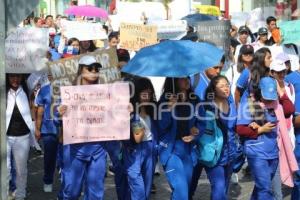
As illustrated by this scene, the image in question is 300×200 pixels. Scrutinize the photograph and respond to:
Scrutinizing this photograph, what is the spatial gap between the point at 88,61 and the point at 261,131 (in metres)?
1.74

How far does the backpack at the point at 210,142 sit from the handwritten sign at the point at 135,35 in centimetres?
314

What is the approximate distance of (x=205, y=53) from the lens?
6.01 m

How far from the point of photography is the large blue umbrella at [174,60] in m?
5.68

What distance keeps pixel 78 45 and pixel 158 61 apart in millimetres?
4669

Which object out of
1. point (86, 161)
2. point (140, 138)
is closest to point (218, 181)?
point (140, 138)

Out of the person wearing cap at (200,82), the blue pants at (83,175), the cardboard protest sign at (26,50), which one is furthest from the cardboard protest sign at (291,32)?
the blue pants at (83,175)

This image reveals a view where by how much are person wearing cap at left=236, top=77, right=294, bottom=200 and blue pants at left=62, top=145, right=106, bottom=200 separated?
137 cm

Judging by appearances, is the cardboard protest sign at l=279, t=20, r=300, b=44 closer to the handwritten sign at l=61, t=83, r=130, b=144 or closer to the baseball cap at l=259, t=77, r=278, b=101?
the baseball cap at l=259, t=77, r=278, b=101

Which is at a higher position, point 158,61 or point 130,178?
point 158,61

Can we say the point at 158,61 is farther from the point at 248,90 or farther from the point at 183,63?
the point at 248,90

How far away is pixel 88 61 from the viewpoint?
19.8ft

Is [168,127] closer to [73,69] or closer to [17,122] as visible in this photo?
[73,69]

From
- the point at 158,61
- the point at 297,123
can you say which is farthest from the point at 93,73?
the point at 297,123

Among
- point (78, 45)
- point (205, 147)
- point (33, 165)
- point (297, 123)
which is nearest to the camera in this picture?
point (205, 147)
